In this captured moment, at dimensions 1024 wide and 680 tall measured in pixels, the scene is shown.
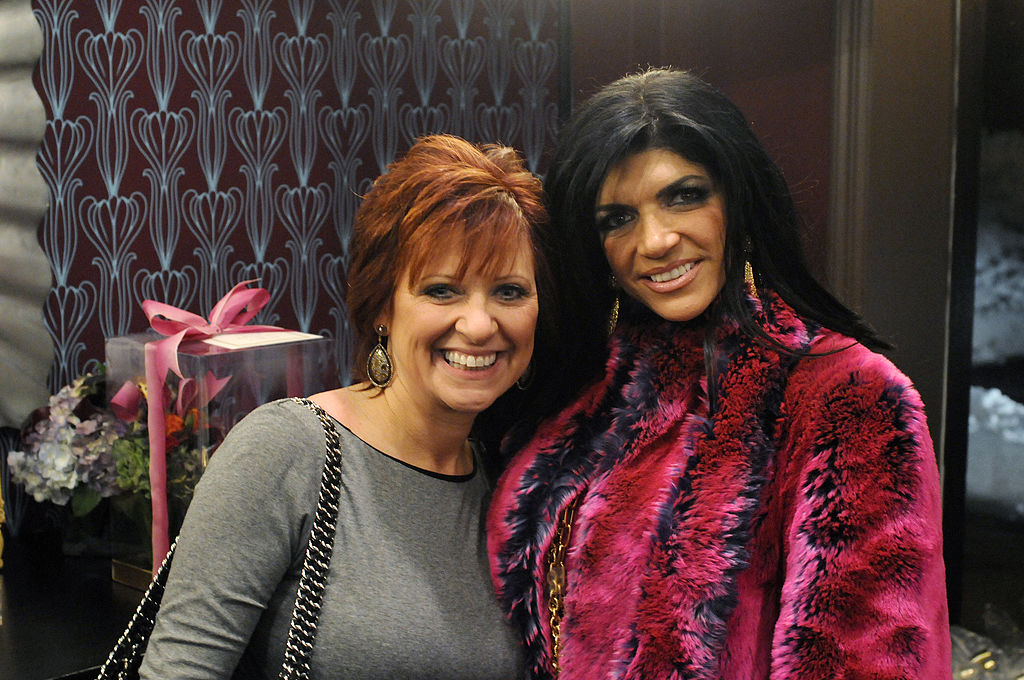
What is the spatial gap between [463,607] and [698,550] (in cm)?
33

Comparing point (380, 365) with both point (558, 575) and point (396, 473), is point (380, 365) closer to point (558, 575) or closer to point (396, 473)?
point (396, 473)

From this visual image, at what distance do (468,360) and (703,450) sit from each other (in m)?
0.33

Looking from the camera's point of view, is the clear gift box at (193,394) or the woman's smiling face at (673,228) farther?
the clear gift box at (193,394)

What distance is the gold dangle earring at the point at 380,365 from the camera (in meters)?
1.42

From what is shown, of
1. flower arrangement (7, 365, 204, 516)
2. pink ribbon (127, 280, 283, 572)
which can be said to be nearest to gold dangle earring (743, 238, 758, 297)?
pink ribbon (127, 280, 283, 572)

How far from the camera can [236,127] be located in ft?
7.57

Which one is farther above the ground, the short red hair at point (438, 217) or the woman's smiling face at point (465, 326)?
the short red hair at point (438, 217)

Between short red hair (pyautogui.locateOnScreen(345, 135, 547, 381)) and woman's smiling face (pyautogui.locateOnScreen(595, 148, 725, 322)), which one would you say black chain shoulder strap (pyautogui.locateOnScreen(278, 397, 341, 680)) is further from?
woman's smiling face (pyautogui.locateOnScreen(595, 148, 725, 322))

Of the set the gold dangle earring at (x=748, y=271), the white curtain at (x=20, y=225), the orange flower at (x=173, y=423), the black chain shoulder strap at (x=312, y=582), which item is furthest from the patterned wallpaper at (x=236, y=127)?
the gold dangle earring at (x=748, y=271)

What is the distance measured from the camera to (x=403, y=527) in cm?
134

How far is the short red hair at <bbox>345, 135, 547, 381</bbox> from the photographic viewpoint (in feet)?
4.31

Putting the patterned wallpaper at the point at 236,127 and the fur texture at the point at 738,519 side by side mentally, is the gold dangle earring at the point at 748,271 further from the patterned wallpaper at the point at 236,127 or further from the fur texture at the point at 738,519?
the patterned wallpaper at the point at 236,127

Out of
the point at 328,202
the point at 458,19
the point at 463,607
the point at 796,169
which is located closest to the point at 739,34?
the point at 796,169

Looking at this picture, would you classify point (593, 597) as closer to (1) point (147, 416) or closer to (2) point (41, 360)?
(1) point (147, 416)
